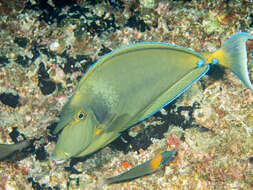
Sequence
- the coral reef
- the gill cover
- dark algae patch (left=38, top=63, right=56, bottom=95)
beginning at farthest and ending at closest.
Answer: dark algae patch (left=38, top=63, right=56, bottom=95)
the coral reef
the gill cover

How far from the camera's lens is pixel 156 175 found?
2.62 m

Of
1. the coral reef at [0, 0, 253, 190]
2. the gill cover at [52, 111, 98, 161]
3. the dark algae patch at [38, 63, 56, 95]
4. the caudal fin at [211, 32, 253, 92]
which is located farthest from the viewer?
the dark algae patch at [38, 63, 56, 95]

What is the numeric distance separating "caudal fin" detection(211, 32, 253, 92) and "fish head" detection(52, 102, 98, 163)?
134 centimetres

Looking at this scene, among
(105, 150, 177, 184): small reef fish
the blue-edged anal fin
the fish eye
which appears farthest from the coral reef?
the fish eye

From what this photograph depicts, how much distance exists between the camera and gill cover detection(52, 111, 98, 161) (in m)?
1.87

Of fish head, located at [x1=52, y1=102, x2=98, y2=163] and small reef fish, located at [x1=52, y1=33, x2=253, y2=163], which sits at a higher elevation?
small reef fish, located at [x1=52, y1=33, x2=253, y2=163]

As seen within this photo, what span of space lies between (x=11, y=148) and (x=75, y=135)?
120 centimetres

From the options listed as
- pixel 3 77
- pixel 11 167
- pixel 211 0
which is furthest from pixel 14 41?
pixel 211 0

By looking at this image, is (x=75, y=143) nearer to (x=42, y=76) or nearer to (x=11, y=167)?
(x=42, y=76)

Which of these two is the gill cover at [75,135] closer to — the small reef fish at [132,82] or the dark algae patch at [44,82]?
the small reef fish at [132,82]

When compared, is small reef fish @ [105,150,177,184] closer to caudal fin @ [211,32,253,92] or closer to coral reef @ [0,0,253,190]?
coral reef @ [0,0,253,190]

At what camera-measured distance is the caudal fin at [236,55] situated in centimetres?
173

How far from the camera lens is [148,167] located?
2479mm

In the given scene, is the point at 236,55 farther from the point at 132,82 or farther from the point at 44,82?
the point at 44,82
